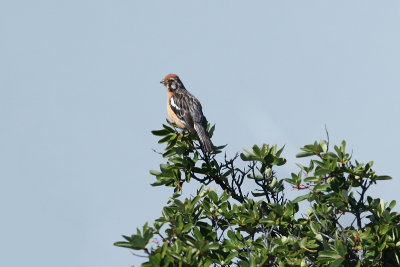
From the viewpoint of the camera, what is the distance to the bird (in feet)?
36.4

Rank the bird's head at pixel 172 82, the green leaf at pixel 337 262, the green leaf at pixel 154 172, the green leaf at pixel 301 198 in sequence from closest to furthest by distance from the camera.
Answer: the green leaf at pixel 337 262 → the green leaf at pixel 301 198 → the green leaf at pixel 154 172 → the bird's head at pixel 172 82

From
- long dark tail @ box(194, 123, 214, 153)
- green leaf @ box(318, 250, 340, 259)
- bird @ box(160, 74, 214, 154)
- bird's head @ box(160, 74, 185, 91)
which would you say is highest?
bird's head @ box(160, 74, 185, 91)

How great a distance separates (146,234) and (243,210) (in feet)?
8.92

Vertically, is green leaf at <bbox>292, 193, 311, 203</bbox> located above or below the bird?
below

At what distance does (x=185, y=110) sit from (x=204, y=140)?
2.41m

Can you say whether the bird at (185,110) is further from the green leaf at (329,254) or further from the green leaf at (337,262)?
the green leaf at (337,262)

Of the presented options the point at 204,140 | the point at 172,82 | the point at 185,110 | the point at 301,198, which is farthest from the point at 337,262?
the point at 172,82

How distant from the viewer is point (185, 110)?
13.2 meters

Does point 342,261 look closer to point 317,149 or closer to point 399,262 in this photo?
point 399,262

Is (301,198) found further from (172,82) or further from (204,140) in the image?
(172,82)

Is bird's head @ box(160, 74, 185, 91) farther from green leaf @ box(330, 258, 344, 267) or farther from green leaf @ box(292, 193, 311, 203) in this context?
green leaf @ box(330, 258, 344, 267)

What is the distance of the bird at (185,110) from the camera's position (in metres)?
11.1

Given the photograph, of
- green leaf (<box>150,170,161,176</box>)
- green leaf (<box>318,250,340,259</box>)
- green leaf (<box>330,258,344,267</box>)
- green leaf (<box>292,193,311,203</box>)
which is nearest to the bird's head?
green leaf (<box>150,170,161,176</box>)

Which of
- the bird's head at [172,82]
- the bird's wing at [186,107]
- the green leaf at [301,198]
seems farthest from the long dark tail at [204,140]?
the bird's head at [172,82]
